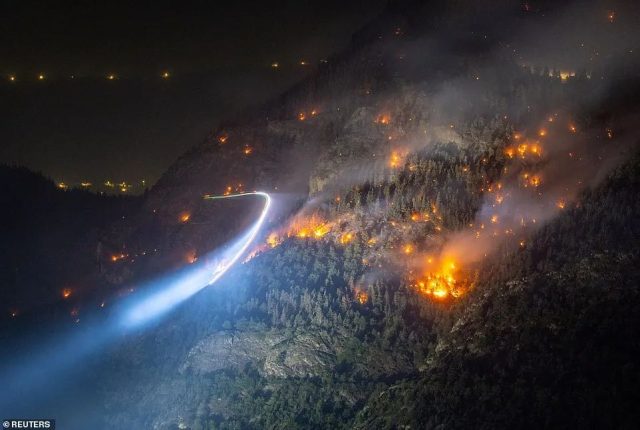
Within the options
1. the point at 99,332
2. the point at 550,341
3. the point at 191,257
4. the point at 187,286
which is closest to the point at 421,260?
the point at 550,341

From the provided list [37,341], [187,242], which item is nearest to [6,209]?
[37,341]

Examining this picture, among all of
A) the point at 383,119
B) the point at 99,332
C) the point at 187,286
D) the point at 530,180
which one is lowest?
the point at 99,332

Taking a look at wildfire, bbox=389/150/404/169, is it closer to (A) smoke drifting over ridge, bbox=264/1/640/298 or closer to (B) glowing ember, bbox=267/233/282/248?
(A) smoke drifting over ridge, bbox=264/1/640/298

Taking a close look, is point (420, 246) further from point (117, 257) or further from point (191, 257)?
point (117, 257)

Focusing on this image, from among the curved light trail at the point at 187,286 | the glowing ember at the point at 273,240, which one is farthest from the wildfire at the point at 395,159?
the curved light trail at the point at 187,286

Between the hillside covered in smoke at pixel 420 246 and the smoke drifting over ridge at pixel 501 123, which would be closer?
the hillside covered in smoke at pixel 420 246

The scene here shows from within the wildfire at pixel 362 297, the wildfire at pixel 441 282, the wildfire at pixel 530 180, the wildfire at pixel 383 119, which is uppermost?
the wildfire at pixel 383 119

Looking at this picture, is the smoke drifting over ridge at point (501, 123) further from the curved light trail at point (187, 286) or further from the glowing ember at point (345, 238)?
the curved light trail at point (187, 286)

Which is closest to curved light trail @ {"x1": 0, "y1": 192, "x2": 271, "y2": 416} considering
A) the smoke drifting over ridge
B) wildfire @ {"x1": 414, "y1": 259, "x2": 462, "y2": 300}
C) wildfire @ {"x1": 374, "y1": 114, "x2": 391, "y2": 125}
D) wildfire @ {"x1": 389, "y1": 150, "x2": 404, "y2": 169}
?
the smoke drifting over ridge
